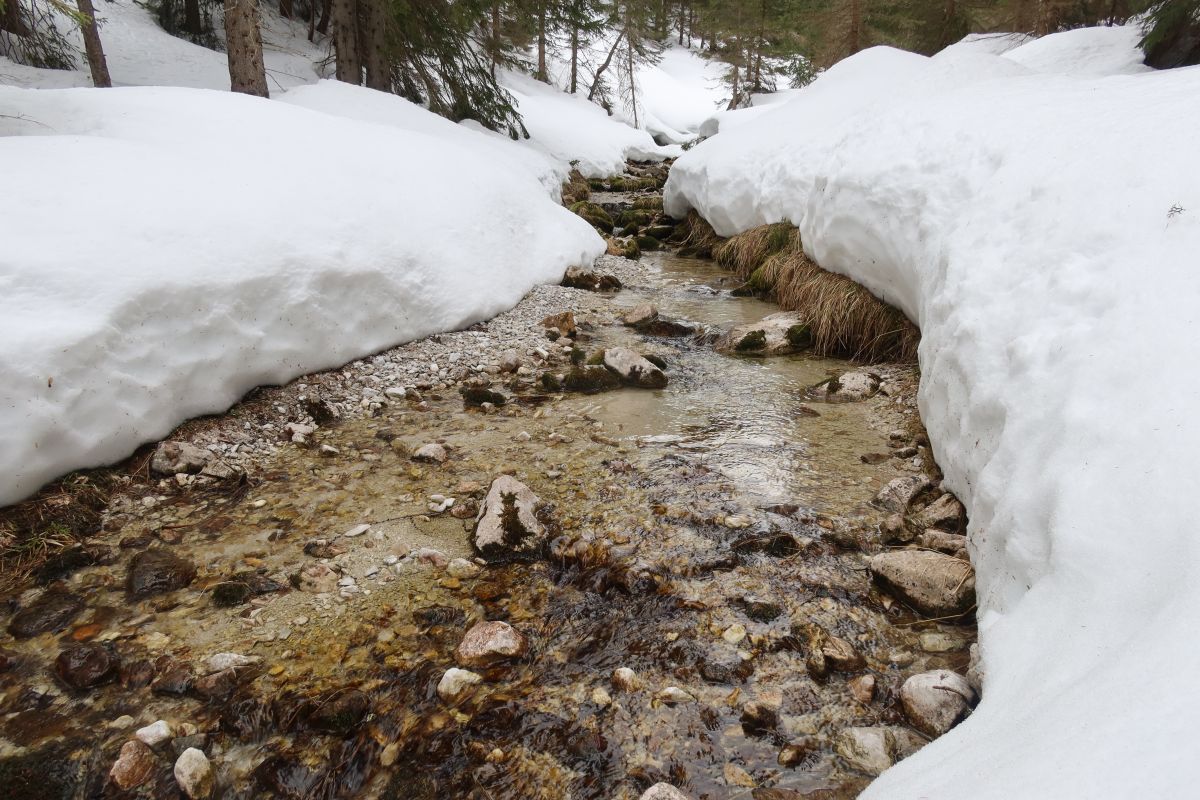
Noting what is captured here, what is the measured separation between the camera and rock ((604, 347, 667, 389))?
17.7ft

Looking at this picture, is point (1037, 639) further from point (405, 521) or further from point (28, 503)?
point (28, 503)

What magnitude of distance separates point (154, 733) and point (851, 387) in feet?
16.2

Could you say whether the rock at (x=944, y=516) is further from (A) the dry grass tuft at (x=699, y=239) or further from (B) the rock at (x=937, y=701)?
(A) the dry grass tuft at (x=699, y=239)

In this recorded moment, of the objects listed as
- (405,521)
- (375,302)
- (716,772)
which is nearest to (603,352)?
(375,302)

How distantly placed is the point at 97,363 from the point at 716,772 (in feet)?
12.9

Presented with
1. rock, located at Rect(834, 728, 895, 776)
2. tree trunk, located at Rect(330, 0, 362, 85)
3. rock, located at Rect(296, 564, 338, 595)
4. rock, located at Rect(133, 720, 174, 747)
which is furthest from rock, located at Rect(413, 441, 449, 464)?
tree trunk, located at Rect(330, 0, 362, 85)

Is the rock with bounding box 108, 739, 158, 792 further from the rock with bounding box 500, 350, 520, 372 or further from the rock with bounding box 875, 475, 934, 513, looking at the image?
the rock with bounding box 500, 350, 520, 372

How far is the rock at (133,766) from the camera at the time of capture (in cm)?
210

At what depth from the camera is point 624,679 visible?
2484 mm

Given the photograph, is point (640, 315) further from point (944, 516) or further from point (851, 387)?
point (944, 516)

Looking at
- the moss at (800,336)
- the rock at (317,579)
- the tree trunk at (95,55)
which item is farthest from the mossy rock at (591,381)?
the tree trunk at (95,55)

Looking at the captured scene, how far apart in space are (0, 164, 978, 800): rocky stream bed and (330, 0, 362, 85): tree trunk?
927cm

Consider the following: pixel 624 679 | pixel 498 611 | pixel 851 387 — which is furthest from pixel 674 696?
pixel 851 387

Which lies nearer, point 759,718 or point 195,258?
point 759,718
